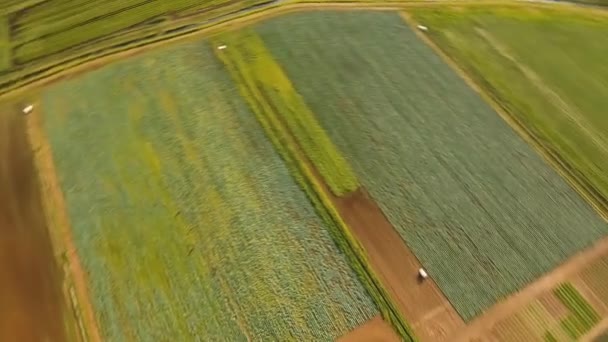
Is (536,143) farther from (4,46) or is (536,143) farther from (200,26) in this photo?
(4,46)

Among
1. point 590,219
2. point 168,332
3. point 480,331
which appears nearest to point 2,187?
point 168,332

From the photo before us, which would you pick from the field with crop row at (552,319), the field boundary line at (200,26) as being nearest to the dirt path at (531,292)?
the field with crop row at (552,319)

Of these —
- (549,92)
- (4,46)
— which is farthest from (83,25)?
(549,92)

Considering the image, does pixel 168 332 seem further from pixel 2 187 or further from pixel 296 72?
pixel 296 72

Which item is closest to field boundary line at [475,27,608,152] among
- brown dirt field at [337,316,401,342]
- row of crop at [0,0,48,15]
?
brown dirt field at [337,316,401,342]

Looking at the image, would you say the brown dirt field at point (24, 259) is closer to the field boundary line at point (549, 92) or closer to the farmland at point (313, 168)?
the farmland at point (313, 168)

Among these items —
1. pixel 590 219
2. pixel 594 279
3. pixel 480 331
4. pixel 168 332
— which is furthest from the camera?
pixel 590 219
